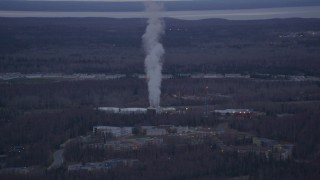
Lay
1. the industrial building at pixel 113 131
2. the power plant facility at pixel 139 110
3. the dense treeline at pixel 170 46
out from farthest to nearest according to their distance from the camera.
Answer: the dense treeline at pixel 170 46, the power plant facility at pixel 139 110, the industrial building at pixel 113 131

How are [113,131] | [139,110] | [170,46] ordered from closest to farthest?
[113,131] → [139,110] → [170,46]

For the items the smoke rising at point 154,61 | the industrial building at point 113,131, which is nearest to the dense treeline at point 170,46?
the smoke rising at point 154,61

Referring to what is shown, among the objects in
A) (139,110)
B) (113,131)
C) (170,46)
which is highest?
(170,46)

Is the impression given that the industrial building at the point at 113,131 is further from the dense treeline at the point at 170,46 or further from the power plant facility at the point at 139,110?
the dense treeline at the point at 170,46

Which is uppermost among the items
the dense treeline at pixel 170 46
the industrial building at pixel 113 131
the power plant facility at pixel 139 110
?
the dense treeline at pixel 170 46

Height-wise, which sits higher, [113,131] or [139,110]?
[139,110]

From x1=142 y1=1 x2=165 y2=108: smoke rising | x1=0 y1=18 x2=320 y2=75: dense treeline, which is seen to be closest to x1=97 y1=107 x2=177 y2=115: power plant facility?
x1=142 y1=1 x2=165 y2=108: smoke rising

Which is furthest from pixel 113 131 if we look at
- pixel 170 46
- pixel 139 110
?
pixel 170 46

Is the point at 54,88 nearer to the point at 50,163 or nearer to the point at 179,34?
the point at 50,163

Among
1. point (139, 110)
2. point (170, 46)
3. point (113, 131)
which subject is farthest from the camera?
point (170, 46)

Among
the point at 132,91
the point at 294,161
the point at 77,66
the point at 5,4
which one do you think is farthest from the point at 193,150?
the point at 5,4

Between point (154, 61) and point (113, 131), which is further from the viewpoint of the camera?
point (154, 61)

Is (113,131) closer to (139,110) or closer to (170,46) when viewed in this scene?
(139,110)
